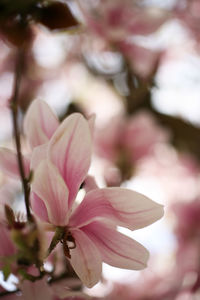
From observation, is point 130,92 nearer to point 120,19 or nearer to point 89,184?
point 120,19

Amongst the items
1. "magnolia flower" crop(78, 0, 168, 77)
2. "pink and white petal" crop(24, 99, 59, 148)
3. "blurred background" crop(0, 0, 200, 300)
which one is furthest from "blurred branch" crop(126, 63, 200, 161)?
"pink and white petal" crop(24, 99, 59, 148)

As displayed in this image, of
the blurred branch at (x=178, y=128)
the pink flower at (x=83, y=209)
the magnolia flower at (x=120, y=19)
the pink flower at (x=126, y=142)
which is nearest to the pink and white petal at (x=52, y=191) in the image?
the pink flower at (x=83, y=209)

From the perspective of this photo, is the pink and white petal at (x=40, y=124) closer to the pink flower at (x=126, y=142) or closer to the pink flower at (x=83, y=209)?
the pink flower at (x=83, y=209)

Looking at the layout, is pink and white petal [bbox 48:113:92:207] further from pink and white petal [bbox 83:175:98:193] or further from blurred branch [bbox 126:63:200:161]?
blurred branch [bbox 126:63:200:161]

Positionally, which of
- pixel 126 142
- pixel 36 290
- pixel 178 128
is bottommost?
pixel 178 128

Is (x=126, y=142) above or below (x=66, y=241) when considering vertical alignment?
below

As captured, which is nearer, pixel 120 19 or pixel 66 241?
pixel 66 241

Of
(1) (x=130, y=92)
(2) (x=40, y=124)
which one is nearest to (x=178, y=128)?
(1) (x=130, y=92)
